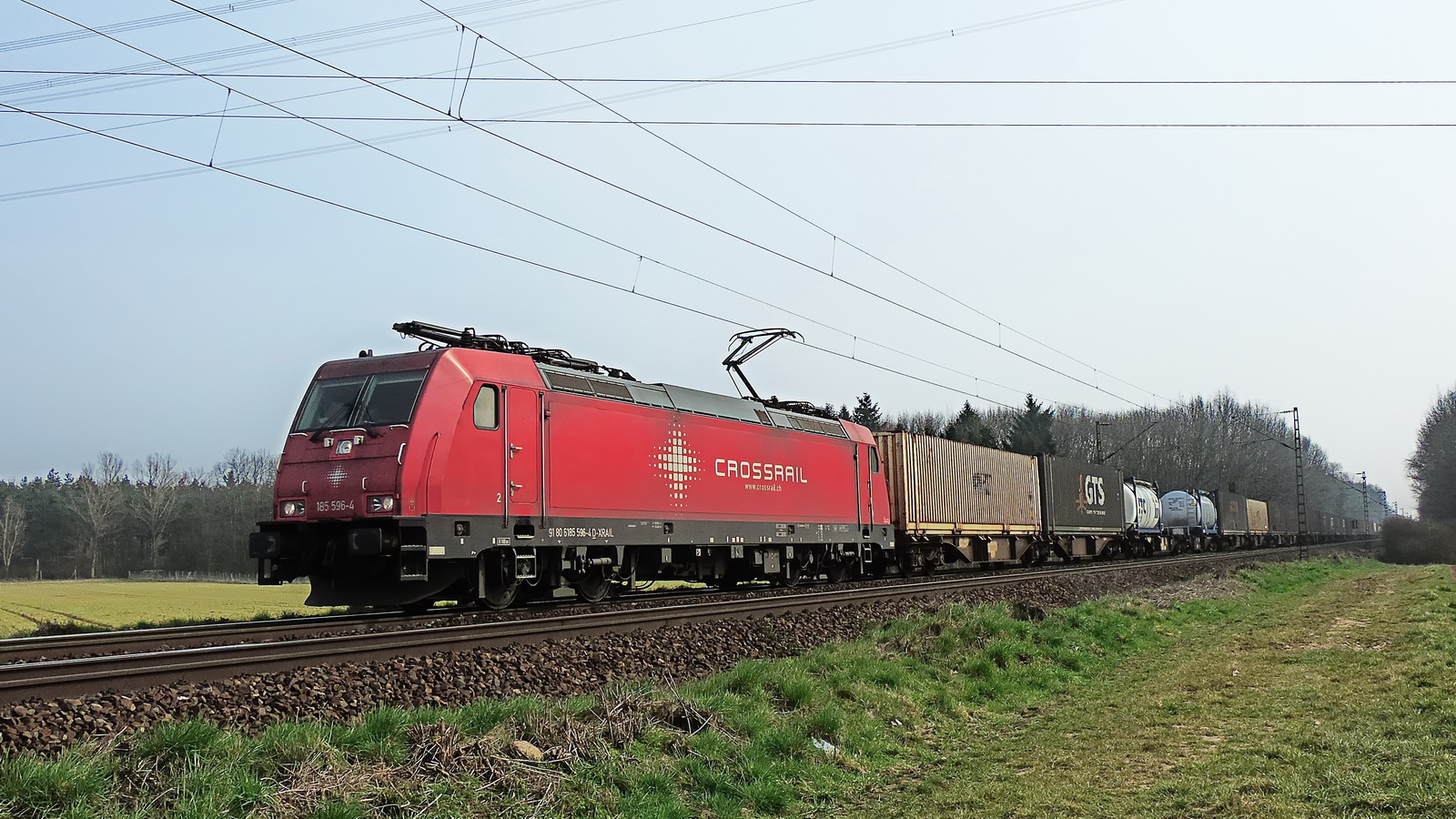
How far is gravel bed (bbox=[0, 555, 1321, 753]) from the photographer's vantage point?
646 cm

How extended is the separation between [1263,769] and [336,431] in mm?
11964

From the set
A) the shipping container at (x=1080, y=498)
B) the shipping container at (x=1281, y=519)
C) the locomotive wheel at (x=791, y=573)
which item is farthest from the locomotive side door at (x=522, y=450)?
the shipping container at (x=1281, y=519)

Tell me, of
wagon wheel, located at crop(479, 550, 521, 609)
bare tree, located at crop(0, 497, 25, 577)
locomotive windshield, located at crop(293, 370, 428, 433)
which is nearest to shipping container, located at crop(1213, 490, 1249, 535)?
wagon wheel, located at crop(479, 550, 521, 609)

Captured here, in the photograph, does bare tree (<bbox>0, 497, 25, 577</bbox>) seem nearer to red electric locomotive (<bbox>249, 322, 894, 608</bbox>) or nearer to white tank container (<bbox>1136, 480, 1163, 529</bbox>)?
white tank container (<bbox>1136, 480, 1163, 529</bbox>)

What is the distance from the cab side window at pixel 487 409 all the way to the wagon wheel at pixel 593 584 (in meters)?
3.66

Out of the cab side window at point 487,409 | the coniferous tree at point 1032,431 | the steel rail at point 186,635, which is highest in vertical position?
the coniferous tree at point 1032,431

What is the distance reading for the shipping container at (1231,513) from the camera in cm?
5625

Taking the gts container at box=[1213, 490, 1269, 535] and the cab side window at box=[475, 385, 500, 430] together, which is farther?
the gts container at box=[1213, 490, 1269, 535]

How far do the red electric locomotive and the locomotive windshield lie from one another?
0.09ft

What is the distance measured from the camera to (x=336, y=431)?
14422mm

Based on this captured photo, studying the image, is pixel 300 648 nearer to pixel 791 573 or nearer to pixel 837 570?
pixel 791 573

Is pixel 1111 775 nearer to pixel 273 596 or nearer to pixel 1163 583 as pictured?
pixel 1163 583

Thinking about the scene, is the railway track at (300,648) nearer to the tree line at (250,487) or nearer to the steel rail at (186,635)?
the steel rail at (186,635)

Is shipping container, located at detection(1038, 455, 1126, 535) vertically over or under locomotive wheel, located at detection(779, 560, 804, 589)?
over
